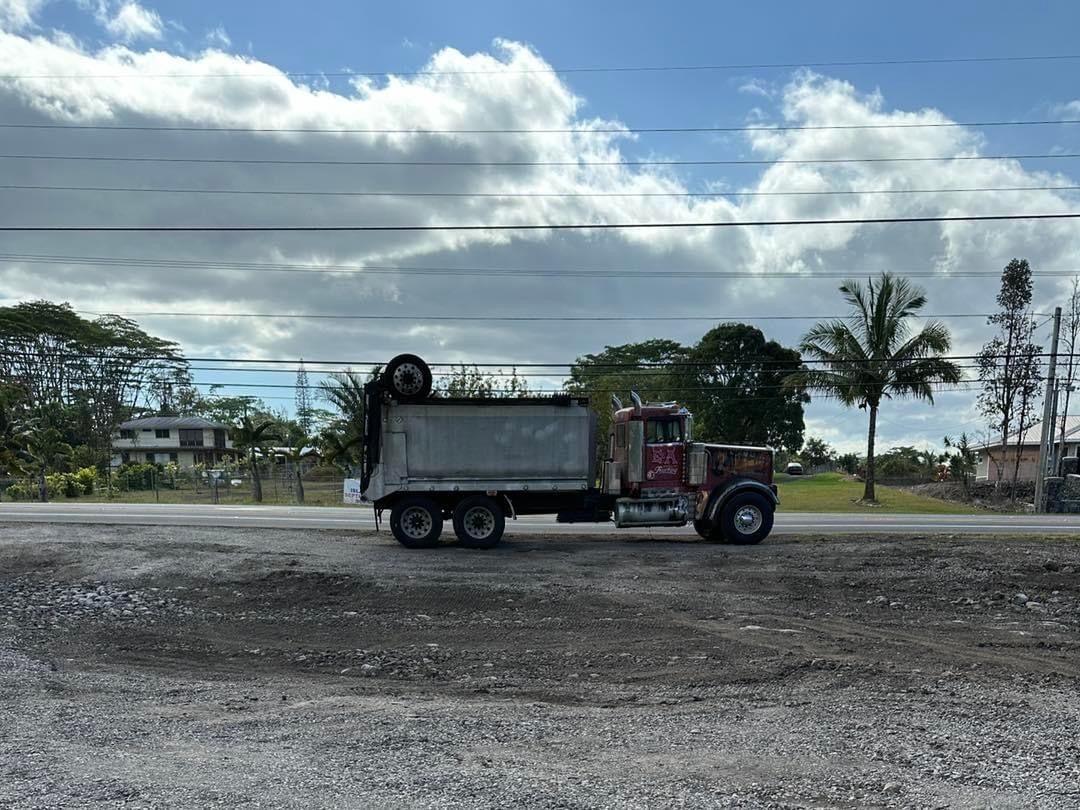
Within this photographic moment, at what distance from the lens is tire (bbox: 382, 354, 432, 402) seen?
578 inches

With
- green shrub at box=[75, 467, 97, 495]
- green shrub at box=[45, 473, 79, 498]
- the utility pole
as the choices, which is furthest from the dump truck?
green shrub at box=[75, 467, 97, 495]

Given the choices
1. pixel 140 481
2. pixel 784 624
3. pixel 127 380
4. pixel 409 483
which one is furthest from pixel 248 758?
pixel 127 380

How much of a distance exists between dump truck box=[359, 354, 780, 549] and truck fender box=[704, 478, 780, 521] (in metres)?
0.02

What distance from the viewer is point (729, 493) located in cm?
1530

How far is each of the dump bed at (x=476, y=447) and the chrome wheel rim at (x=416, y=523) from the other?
1.39 feet

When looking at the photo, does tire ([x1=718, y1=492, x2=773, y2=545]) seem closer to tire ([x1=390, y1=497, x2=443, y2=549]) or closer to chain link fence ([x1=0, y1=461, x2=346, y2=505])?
tire ([x1=390, y1=497, x2=443, y2=549])

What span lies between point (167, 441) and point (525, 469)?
247 ft

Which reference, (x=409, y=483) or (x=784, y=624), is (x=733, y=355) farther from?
(x=784, y=624)

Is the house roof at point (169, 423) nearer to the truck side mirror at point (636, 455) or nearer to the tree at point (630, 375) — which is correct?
the tree at point (630, 375)

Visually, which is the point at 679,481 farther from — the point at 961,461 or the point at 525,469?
the point at 961,461

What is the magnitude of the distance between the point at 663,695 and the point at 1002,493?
114 ft

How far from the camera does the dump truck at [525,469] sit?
1473cm

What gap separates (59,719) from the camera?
5.67 metres

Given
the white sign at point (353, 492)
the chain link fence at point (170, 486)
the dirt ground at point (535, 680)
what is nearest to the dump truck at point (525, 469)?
the white sign at point (353, 492)
